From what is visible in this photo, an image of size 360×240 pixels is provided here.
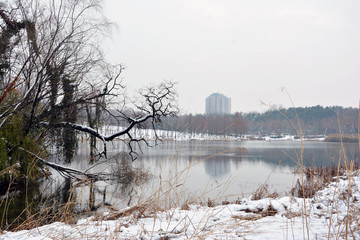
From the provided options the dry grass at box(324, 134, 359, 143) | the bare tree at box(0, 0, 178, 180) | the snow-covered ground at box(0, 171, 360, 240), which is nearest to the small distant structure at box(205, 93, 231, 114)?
the dry grass at box(324, 134, 359, 143)

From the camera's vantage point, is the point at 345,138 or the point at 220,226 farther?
the point at 345,138

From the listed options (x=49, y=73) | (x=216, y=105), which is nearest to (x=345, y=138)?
(x=49, y=73)

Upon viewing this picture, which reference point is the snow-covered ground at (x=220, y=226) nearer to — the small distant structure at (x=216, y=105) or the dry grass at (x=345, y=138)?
the dry grass at (x=345, y=138)

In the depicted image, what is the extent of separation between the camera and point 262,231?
273 cm

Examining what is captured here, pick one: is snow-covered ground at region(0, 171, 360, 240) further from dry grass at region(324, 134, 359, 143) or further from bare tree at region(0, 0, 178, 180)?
bare tree at region(0, 0, 178, 180)

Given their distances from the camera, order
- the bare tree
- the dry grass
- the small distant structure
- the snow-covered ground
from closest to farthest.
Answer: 1. the dry grass
2. the snow-covered ground
3. the bare tree
4. the small distant structure

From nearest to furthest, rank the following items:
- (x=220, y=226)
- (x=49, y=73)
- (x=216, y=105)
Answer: (x=220, y=226)
(x=49, y=73)
(x=216, y=105)

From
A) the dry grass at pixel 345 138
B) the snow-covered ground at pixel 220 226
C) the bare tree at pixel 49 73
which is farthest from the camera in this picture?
the bare tree at pixel 49 73

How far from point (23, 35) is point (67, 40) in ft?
3.69

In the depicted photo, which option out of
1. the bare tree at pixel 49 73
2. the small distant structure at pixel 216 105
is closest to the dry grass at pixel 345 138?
the bare tree at pixel 49 73

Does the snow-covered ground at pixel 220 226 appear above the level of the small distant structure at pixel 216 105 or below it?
below

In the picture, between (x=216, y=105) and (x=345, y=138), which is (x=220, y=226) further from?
(x=216, y=105)

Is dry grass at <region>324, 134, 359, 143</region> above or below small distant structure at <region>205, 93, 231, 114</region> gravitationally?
below

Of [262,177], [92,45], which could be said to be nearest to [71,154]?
[92,45]
